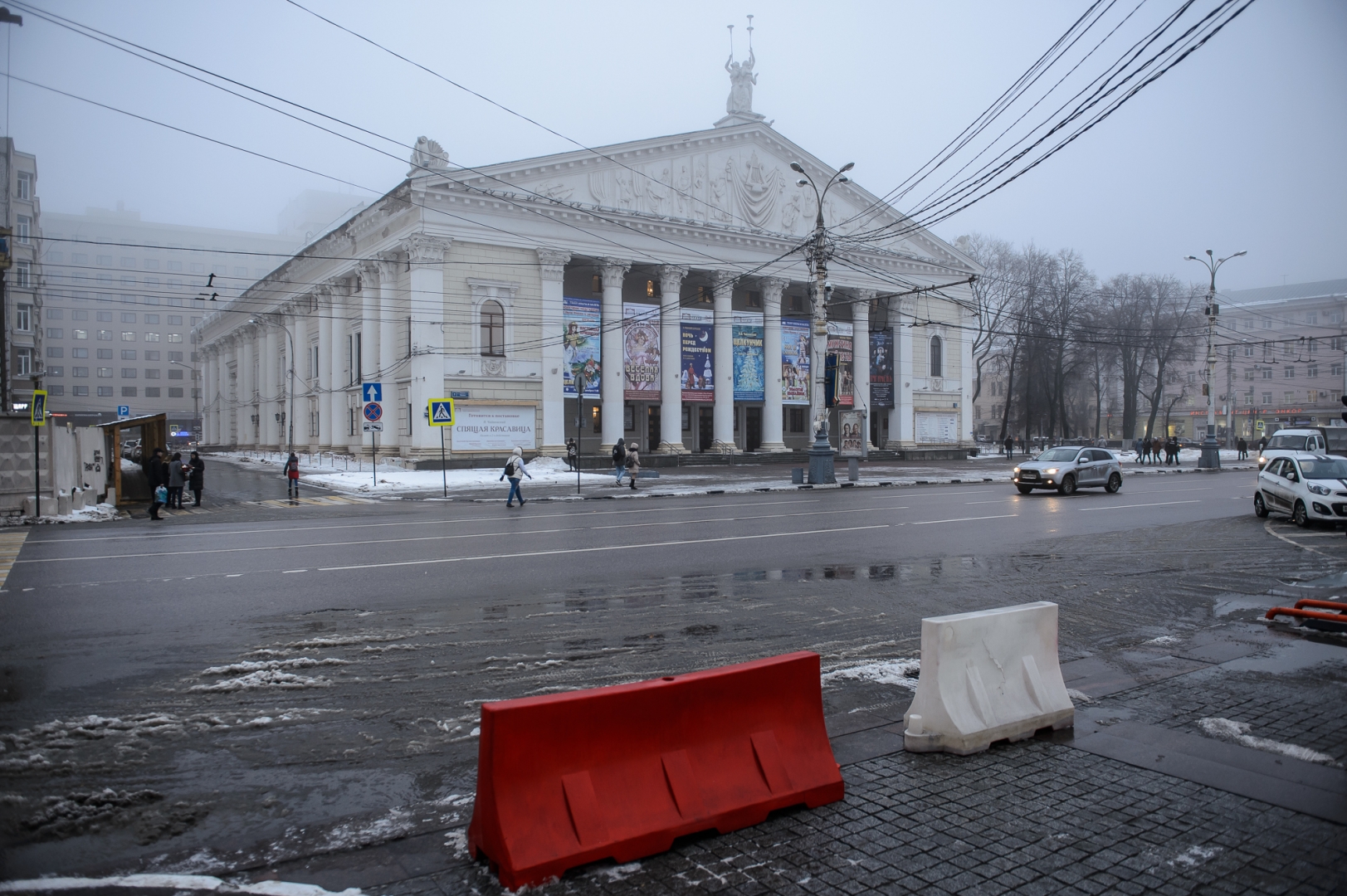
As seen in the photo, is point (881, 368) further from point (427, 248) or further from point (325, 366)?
point (325, 366)

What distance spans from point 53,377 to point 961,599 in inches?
4509

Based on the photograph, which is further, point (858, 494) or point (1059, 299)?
point (1059, 299)

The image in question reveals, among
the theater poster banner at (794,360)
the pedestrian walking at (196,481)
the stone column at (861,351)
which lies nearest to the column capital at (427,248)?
the pedestrian walking at (196,481)

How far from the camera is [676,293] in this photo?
4588 cm

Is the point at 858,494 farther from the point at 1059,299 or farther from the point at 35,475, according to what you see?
the point at 1059,299

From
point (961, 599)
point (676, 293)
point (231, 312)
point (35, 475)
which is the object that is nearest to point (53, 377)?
point (231, 312)

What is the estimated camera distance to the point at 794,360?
51.0m

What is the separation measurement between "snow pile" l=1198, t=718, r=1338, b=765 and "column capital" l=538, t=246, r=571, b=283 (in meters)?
38.9

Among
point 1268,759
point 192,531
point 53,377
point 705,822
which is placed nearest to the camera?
point 705,822

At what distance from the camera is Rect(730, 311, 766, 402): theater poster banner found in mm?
48375

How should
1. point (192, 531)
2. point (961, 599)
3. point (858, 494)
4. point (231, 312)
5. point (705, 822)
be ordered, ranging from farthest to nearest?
point (231, 312), point (858, 494), point (192, 531), point (961, 599), point (705, 822)

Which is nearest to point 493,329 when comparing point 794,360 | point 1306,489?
point 794,360

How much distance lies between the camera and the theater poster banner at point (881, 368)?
2218 inches

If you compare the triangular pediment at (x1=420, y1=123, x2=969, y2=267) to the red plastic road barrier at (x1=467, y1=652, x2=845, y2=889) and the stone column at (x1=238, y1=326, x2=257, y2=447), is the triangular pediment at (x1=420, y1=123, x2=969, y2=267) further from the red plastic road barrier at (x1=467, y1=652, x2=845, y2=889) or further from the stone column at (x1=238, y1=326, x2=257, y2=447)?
the stone column at (x1=238, y1=326, x2=257, y2=447)
